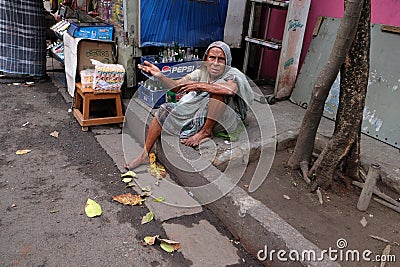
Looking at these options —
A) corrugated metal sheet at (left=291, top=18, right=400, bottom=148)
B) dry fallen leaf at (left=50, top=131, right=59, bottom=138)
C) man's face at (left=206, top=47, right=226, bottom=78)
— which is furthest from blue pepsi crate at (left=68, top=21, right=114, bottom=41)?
corrugated metal sheet at (left=291, top=18, right=400, bottom=148)

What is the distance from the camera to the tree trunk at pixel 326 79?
2.58 m

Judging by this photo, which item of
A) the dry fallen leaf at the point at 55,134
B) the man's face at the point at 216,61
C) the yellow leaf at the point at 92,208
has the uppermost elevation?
the man's face at the point at 216,61

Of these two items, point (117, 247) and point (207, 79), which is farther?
point (207, 79)

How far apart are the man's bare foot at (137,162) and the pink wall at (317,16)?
2.72 m

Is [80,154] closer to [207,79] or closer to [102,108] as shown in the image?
[102,108]

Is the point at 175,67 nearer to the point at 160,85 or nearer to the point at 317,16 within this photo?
the point at 160,85

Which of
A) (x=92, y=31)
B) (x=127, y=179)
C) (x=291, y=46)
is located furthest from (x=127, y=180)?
(x=291, y=46)

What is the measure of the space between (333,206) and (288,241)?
0.81 meters

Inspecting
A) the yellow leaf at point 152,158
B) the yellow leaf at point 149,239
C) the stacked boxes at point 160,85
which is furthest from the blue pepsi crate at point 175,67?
the yellow leaf at point 149,239

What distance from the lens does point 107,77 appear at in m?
4.16

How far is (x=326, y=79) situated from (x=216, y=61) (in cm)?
108

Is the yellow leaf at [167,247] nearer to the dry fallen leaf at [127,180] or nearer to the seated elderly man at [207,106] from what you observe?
the dry fallen leaf at [127,180]

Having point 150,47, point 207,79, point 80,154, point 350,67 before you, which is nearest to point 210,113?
point 207,79

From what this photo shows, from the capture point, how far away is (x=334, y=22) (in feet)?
14.1
